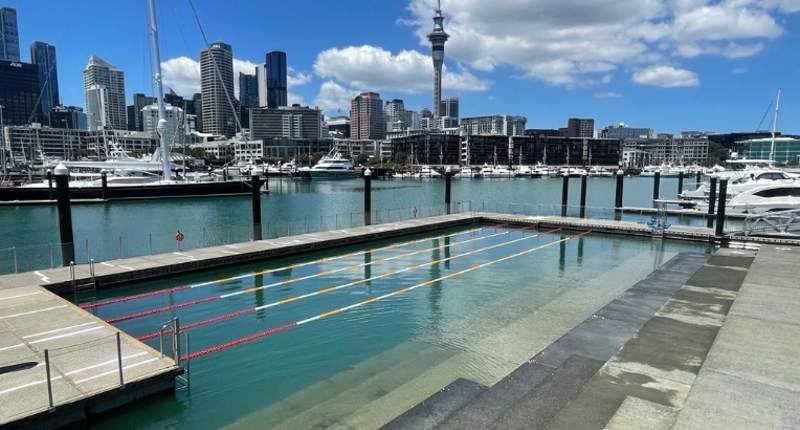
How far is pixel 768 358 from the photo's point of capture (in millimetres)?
9664

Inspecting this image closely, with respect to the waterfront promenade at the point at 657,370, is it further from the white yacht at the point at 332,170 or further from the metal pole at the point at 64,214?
the white yacht at the point at 332,170

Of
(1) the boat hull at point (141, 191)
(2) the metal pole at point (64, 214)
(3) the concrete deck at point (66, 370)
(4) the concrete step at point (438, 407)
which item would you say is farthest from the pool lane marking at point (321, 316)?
(1) the boat hull at point (141, 191)

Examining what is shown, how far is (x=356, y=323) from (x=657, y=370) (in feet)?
30.0

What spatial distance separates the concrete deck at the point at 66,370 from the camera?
8648 mm

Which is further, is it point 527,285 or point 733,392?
point 527,285

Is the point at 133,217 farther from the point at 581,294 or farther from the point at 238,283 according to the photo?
the point at 581,294

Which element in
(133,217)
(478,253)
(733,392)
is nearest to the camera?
(733,392)

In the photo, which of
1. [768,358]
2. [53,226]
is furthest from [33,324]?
[53,226]

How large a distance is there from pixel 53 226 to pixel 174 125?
371 ft

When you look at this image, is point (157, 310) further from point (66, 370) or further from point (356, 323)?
point (356, 323)

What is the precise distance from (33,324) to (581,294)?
735 inches

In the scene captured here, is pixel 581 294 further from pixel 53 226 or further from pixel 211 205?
pixel 211 205

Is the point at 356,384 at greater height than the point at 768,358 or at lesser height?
lesser

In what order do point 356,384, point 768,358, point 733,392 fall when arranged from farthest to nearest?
point 356,384 → point 768,358 → point 733,392
